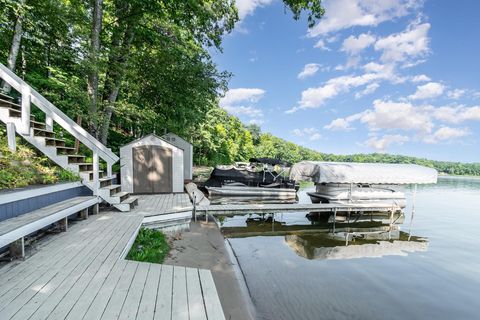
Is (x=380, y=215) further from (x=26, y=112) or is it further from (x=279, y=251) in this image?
(x=26, y=112)

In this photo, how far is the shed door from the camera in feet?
35.7

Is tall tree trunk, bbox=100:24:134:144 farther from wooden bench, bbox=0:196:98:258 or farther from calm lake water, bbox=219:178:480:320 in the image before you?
calm lake water, bbox=219:178:480:320

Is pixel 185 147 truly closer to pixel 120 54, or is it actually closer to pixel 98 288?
pixel 120 54

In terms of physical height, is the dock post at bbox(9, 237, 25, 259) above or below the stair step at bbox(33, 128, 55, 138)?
below

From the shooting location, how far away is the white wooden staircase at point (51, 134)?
17.5 ft

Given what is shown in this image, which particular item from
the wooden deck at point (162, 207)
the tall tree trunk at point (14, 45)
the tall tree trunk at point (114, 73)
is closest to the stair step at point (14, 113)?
the tall tree trunk at point (14, 45)

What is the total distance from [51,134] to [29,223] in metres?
3.43

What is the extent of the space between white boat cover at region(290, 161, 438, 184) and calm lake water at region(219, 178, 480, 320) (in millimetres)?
2372

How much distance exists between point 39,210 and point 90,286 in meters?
2.91

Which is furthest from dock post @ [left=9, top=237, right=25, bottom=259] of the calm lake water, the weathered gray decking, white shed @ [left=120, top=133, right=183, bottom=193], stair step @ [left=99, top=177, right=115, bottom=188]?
white shed @ [left=120, top=133, right=183, bottom=193]

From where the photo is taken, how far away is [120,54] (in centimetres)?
1011

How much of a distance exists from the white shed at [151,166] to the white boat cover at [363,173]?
6797 millimetres

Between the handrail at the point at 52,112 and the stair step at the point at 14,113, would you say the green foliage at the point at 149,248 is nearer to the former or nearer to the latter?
the handrail at the point at 52,112

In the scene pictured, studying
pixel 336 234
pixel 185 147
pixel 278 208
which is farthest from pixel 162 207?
pixel 185 147
